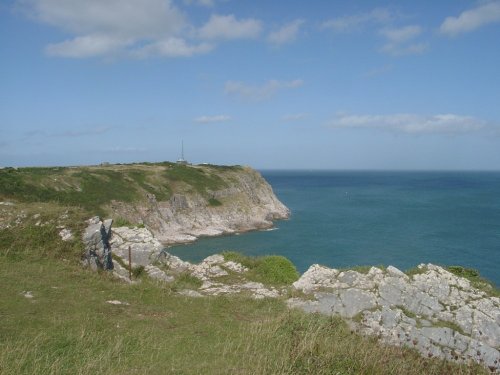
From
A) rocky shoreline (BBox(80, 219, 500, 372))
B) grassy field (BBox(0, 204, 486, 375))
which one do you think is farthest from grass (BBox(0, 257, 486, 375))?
rocky shoreline (BBox(80, 219, 500, 372))

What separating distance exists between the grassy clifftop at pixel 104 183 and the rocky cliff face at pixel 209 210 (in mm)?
1166

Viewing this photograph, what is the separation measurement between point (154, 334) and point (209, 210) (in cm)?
7461

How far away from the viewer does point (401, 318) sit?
51.0 feet

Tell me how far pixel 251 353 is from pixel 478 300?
11.9m

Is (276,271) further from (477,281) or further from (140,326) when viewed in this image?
(140,326)

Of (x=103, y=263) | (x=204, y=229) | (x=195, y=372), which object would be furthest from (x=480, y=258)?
(x=195, y=372)

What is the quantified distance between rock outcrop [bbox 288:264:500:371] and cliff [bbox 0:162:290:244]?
47375 mm

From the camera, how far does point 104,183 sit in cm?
7650

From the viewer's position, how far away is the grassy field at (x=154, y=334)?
886 cm

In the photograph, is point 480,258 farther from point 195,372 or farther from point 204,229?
point 195,372

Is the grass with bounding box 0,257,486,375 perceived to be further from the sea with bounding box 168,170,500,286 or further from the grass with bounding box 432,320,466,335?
the sea with bounding box 168,170,500,286

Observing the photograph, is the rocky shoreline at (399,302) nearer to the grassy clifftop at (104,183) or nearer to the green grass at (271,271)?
the green grass at (271,271)

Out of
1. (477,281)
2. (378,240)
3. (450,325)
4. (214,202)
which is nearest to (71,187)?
(214,202)

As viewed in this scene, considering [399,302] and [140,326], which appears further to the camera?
[399,302]
